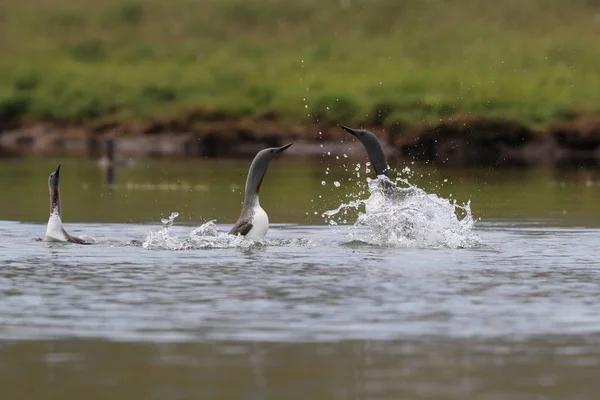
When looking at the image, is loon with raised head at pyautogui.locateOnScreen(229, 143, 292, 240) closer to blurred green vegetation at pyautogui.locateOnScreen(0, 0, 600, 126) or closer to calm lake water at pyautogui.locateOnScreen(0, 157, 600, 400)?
calm lake water at pyautogui.locateOnScreen(0, 157, 600, 400)

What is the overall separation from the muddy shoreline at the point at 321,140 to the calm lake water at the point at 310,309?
29006mm

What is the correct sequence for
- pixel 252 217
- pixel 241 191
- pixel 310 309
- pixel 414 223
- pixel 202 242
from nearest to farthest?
pixel 310 309 → pixel 202 242 → pixel 414 223 → pixel 252 217 → pixel 241 191

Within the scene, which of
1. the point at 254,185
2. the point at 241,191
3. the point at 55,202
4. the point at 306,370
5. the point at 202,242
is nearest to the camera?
the point at 306,370

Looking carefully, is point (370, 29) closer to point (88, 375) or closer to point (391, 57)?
point (391, 57)

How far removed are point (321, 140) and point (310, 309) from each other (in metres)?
48.5

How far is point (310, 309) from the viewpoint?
45.5ft

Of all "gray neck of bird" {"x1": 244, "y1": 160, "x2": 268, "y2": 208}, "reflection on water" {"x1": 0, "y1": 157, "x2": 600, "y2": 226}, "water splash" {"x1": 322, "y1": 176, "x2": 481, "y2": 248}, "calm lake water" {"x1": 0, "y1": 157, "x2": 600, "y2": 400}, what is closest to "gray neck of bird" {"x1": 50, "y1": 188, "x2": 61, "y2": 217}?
"calm lake water" {"x1": 0, "y1": 157, "x2": 600, "y2": 400}

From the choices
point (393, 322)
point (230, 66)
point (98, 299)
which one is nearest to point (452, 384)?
point (393, 322)

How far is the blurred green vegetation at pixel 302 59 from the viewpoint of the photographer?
69625 millimetres

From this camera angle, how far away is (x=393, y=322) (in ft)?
43.0

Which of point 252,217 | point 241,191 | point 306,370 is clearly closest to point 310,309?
point 306,370

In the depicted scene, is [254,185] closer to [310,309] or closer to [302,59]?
[310,309]

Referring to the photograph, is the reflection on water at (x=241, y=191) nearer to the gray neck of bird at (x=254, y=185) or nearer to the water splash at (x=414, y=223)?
the gray neck of bird at (x=254, y=185)

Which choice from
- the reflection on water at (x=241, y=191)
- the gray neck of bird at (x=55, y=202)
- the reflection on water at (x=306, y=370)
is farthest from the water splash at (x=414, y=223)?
the reflection on water at (x=306, y=370)
